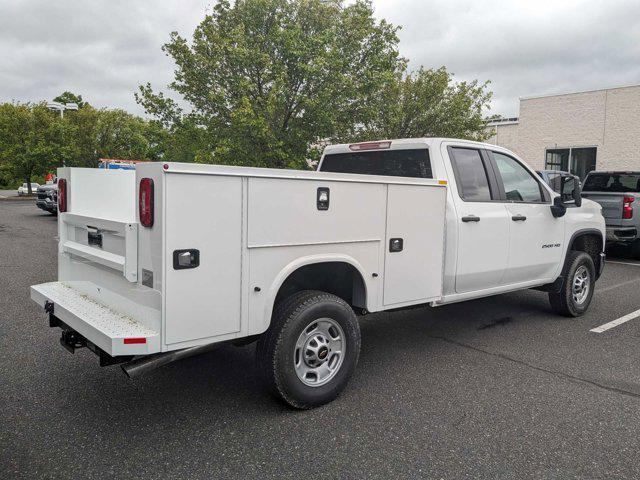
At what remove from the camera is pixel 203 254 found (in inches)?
122

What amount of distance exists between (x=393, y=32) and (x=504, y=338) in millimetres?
11600

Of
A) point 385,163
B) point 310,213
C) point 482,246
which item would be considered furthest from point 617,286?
point 310,213

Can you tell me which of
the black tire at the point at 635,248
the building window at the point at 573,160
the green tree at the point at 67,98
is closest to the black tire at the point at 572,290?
the black tire at the point at 635,248

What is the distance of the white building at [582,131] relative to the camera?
22891 millimetres

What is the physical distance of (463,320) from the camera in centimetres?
623

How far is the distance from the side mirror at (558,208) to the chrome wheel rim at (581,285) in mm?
910

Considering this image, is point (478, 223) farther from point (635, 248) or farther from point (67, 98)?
point (67, 98)

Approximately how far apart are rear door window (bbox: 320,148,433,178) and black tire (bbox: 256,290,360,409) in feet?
5.60

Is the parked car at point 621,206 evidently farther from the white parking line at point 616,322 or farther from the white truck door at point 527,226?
the white truck door at point 527,226

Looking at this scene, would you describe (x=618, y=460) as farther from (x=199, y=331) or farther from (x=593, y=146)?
(x=593, y=146)

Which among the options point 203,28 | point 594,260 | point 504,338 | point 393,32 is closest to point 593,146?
point 393,32

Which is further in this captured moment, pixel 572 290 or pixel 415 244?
pixel 572 290

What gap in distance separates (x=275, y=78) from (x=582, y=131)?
677 inches

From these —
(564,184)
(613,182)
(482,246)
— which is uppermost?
(613,182)
